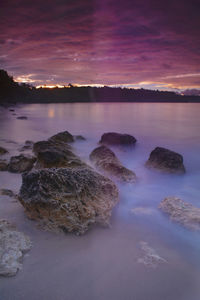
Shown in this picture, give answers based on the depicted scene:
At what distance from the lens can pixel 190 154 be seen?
8.90 meters

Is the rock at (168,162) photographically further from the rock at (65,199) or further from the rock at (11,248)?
the rock at (11,248)

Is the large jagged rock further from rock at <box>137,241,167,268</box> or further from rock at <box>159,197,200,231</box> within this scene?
rock at <box>137,241,167,268</box>

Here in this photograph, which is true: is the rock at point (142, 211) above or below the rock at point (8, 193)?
below

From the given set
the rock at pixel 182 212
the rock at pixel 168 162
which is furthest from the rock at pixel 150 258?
the rock at pixel 168 162

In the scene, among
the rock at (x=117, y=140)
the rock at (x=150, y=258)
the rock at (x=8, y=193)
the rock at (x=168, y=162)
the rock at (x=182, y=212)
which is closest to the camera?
the rock at (x=150, y=258)

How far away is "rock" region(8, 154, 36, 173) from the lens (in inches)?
186

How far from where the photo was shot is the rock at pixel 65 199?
2662 mm

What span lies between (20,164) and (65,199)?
2522 mm

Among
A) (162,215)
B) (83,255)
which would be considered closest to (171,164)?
(162,215)

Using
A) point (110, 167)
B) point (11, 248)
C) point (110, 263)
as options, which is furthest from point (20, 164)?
point (110, 263)

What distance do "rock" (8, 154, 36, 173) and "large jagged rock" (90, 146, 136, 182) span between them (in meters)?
1.68

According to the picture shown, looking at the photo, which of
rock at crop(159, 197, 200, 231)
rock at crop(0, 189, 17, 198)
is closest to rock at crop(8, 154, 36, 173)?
rock at crop(0, 189, 17, 198)

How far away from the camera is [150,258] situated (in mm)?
2439

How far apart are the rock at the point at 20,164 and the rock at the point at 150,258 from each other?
10.5ft
